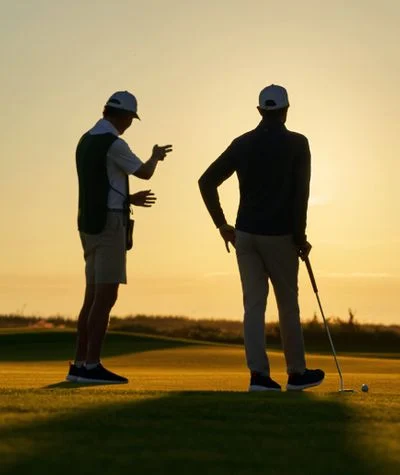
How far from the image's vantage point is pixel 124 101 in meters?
10.4

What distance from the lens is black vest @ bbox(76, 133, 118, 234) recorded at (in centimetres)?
1022

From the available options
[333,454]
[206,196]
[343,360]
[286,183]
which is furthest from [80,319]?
[343,360]

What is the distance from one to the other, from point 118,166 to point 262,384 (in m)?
2.15

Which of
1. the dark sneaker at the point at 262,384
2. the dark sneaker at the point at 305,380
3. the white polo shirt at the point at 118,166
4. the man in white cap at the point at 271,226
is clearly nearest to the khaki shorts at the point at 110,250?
the white polo shirt at the point at 118,166

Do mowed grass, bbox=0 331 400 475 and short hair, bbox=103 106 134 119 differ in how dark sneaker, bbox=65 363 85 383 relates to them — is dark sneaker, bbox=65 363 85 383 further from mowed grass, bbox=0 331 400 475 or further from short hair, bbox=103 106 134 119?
short hair, bbox=103 106 134 119

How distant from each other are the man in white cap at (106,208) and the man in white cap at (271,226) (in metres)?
0.78

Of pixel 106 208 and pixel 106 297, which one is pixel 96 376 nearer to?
pixel 106 297

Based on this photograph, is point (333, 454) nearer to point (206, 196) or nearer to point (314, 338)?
point (206, 196)

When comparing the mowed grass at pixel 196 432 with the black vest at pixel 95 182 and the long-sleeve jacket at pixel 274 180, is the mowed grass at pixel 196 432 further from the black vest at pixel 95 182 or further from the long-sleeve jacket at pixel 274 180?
the black vest at pixel 95 182

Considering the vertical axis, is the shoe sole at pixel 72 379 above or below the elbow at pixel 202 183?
below

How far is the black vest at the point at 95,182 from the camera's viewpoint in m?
10.2

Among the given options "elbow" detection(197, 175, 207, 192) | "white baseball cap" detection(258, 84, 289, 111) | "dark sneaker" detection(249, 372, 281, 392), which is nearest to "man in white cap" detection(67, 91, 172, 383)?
"elbow" detection(197, 175, 207, 192)

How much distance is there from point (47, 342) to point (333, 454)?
2615cm

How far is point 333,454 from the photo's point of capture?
5652mm
